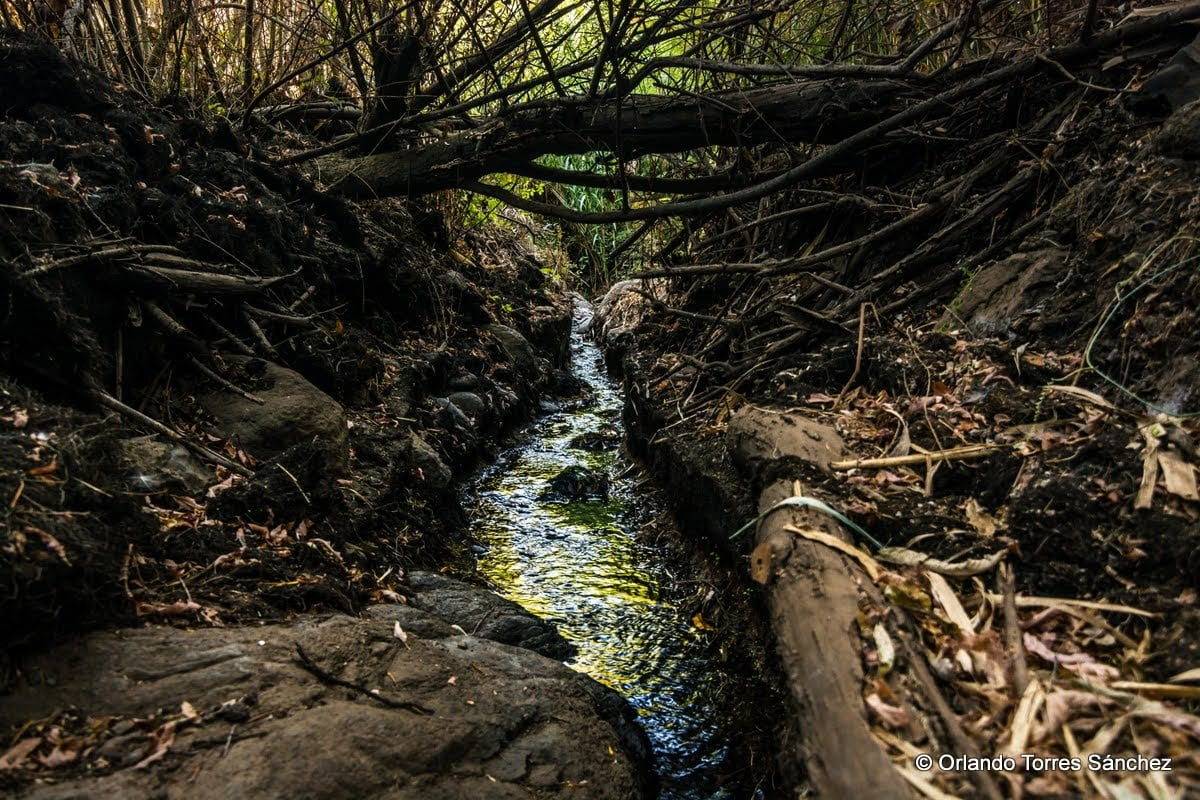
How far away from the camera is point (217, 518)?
253cm

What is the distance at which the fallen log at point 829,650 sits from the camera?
4.87 feet

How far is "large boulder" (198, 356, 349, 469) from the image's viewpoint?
121 inches

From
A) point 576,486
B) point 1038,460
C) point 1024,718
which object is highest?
point 1038,460

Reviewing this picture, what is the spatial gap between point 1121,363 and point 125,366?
368 cm

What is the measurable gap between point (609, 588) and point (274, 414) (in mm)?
1885

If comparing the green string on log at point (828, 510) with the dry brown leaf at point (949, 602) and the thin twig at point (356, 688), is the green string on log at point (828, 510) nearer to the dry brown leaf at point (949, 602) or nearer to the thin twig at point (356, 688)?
the dry brown leaf at point (949, 602)

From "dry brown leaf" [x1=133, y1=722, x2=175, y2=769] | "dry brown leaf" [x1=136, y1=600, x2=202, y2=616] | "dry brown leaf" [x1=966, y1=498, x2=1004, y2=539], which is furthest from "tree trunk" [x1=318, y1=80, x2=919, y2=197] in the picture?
"dry brown leaf" [x1=133, y1=722, x2=175, y2=769]

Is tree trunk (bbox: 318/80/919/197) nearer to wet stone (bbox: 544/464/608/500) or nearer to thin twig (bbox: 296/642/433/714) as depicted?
wet stone (bbox: 544/464/608/500)

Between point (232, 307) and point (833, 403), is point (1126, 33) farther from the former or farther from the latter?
point (232, 307)

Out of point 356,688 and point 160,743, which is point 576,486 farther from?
point 160,743

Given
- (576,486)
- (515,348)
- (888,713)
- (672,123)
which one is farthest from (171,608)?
(515,348)

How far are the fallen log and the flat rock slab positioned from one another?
29.9 inches

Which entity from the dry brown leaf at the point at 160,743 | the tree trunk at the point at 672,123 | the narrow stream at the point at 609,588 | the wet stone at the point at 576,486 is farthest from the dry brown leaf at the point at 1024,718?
the wet stone at the point at 576,486

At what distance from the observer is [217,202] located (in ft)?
11.7
